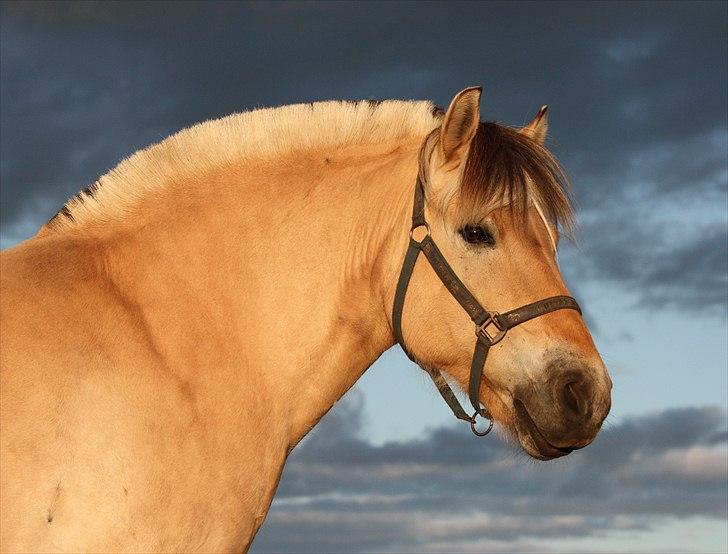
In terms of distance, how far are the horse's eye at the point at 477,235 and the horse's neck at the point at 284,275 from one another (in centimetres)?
47

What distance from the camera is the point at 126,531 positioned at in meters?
5.20

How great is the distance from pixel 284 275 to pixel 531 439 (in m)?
1.97

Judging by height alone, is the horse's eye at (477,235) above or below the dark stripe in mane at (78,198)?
below

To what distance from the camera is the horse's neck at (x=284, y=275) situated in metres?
5.93

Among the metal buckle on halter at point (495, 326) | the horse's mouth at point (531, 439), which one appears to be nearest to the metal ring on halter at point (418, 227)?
the metal buckle on halter at point (495, 326)

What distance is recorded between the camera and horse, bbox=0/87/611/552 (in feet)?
17.3

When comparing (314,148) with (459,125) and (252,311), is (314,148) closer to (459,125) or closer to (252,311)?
(459,125)

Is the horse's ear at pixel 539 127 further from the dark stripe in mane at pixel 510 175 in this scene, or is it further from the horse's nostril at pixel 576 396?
the horse's nostril at pixel 576 396

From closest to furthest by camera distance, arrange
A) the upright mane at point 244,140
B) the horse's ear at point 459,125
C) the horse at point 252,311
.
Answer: the horse at point 252,311 < the horse's ear at point 459,125 < the upright mane at point 244,140

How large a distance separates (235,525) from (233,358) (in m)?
1.04

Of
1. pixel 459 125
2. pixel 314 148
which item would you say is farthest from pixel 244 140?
pixel 459 125

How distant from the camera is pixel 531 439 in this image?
601 cm

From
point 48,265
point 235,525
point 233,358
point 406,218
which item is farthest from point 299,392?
point 48,265

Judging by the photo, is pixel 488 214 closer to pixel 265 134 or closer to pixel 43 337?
pixel 265 134
